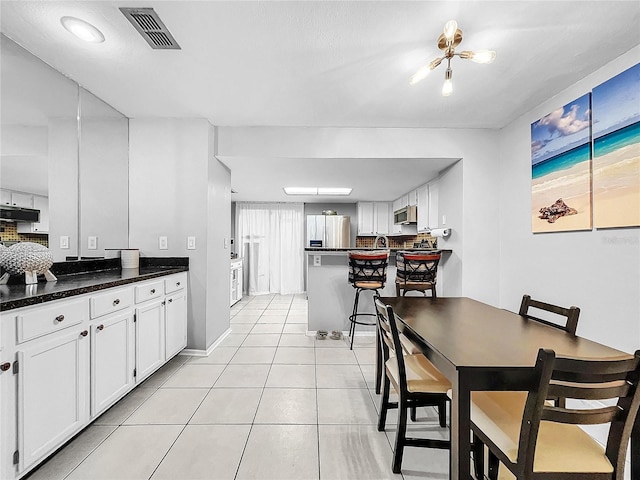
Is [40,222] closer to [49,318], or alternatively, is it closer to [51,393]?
[49,318]

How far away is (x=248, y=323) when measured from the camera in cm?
442

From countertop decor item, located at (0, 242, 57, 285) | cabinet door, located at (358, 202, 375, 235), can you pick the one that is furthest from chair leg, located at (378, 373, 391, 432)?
cabinet door, located at (358, 202, 375, 235)

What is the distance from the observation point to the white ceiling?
1.72 m

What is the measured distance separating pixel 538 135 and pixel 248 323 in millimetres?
4077

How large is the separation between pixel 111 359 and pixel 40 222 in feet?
3.76

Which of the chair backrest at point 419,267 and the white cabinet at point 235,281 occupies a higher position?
the chair backrest at point 419,267

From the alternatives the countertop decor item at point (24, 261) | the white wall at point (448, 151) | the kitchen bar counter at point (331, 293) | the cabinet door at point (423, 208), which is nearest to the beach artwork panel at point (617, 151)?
the white wall at point (448, 151)

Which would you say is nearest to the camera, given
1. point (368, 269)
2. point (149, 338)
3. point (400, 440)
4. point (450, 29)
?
point (400, 440)

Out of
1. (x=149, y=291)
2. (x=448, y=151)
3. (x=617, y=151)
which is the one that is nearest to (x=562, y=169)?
(x=617, y=151)

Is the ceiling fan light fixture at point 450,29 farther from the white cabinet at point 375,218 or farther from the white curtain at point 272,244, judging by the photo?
the white curtain at point 272,244

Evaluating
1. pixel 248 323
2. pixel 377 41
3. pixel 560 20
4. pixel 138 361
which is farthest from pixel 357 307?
pixel 560 20

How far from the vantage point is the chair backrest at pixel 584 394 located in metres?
0.94

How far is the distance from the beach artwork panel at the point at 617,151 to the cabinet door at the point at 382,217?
15.2 ft

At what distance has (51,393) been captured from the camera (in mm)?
1520
